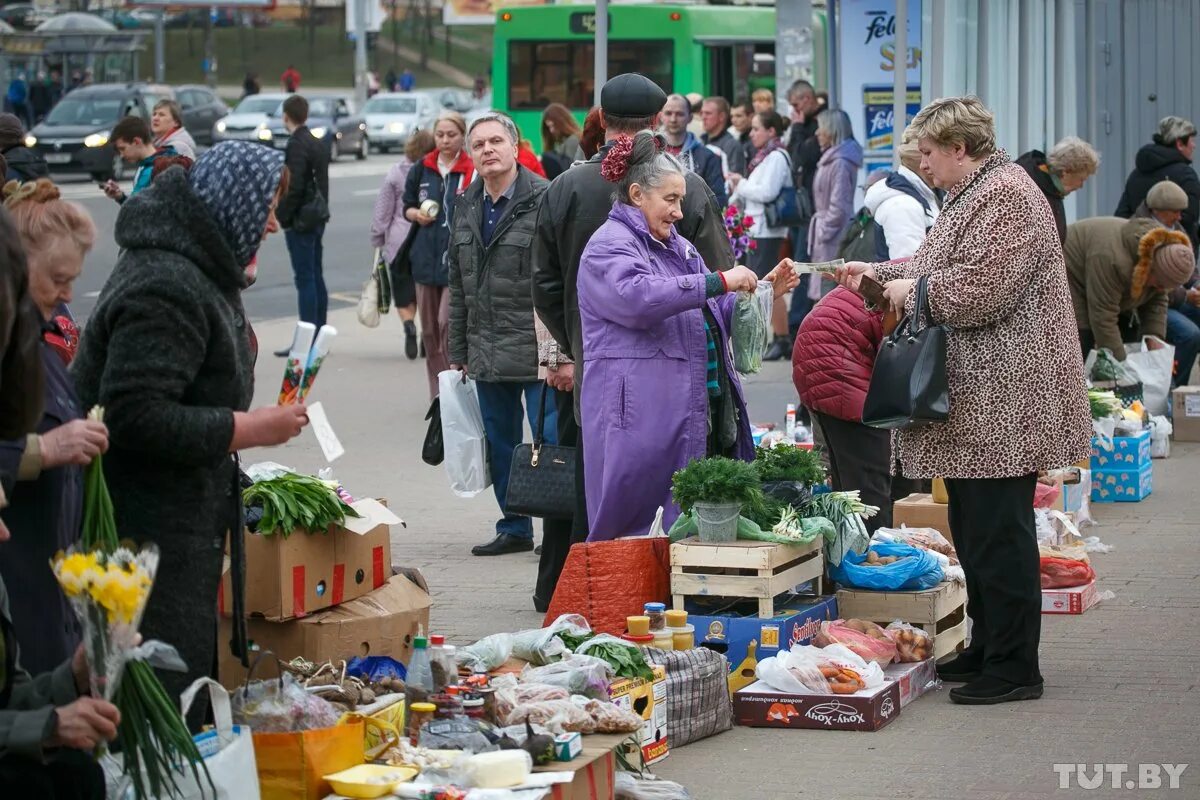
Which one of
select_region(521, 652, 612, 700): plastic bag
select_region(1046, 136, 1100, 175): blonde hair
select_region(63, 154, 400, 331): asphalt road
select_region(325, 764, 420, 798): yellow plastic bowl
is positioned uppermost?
select_region(1046, 136, 1100, 175): blonde hair

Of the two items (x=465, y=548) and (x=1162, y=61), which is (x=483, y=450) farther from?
(x=1162, y=61)

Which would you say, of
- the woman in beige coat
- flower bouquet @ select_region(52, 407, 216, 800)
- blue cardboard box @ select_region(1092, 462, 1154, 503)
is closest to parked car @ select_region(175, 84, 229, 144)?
blue cardboard box @ select_region(1092, 462, 1154, 503)

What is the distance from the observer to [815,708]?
599 centimetres

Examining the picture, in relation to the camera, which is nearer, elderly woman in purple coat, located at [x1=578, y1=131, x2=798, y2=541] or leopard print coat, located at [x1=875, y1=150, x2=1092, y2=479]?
leopard print coat, located at [x1=875, y1=150, x2=1092, y2=479]

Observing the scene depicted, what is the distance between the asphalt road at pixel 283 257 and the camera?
65.5 ft

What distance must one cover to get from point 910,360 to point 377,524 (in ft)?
6.02

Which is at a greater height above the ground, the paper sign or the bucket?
the paper sign

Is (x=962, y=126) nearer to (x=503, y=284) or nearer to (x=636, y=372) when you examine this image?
(x=636, y=372)

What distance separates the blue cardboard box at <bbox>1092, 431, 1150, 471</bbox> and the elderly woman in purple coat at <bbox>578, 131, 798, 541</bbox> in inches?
157

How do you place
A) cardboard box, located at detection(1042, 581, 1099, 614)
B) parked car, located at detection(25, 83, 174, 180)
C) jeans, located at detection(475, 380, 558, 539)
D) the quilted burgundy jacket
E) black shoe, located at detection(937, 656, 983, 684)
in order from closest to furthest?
black shoe, located at detection(937, 656, 983, 684) → the quilted burgundy jacket → cardboard box, located at detection(1042, 581, 1099, 614) → jeans, located at detection(475, 380, 558, 539) → parked car, located at detection(25, 83, 174, 180)

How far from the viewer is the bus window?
2547 cm

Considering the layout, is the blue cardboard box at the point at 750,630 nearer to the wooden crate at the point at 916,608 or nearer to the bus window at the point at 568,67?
the wooden crate at the point at 916,608

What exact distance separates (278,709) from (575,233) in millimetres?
3029

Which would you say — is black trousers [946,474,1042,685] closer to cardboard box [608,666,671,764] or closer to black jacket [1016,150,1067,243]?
cardboard box [608,666,671,764]
